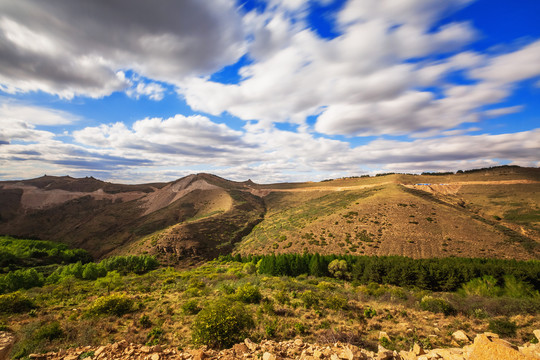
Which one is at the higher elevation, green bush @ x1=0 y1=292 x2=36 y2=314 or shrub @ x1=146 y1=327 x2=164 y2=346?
shrub @ x1=146 y1=327 x2=164 y2=346

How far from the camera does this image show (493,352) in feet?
22.0

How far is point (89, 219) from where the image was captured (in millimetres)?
82938

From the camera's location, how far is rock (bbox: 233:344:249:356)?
9.27 meters

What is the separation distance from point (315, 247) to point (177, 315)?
104ft

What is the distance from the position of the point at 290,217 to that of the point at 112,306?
5225 cm

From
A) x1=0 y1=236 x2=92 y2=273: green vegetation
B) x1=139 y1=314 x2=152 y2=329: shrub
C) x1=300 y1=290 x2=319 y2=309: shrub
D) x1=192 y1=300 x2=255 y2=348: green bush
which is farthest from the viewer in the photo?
x1=0 y1=236 x2=92 y2=273: green vegetation

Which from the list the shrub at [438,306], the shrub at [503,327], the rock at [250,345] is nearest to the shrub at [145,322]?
the rock at [250,345]

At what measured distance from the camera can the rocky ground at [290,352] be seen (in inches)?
290

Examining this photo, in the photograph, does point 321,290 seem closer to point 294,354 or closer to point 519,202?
point 294,354

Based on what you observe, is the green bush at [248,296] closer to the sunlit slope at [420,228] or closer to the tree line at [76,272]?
the sunlit slope at [420,228]

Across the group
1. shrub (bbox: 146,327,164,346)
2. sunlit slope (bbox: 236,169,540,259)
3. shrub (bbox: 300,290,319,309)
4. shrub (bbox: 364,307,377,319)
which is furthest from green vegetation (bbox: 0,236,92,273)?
shrub (bbox: 364,307,377,319)

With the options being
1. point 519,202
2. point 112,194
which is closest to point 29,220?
point 112,194

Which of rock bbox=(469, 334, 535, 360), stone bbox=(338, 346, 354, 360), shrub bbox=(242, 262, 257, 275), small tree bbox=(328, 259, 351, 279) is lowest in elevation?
shrub bbox=(242, 262, 257, 275)

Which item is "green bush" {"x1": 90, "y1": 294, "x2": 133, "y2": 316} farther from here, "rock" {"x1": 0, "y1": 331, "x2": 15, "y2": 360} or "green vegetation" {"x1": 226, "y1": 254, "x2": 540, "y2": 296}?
"green vegetation" {"x1": 226, "y1": 254, "x2": 540, "y2": 296}
